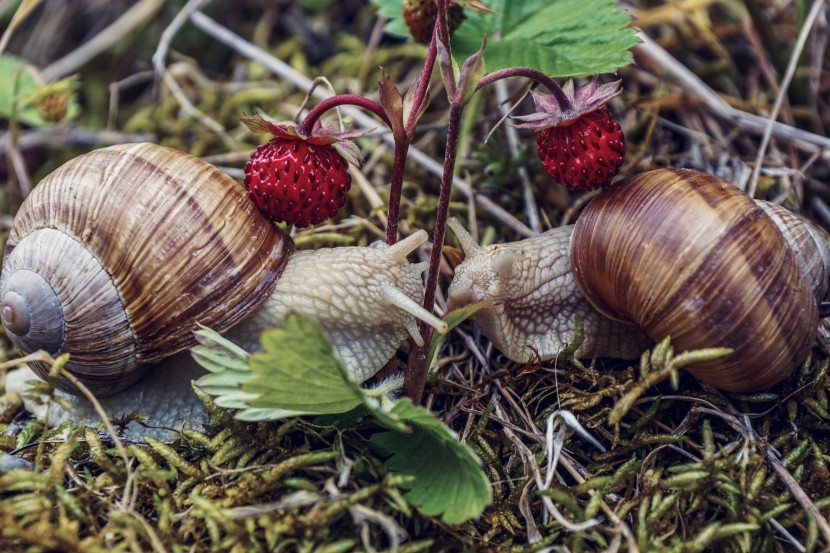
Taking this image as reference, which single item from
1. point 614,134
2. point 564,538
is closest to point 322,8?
point 614,134

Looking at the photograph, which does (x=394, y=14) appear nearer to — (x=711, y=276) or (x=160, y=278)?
(x=160, y=278)

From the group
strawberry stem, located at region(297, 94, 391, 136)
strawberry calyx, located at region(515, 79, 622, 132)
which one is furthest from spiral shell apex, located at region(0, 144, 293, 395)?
strawberry calyx, located at region(515, 79, 622, 132)

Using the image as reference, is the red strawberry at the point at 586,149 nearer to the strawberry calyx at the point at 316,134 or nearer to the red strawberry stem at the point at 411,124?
the red strawberry stem at the point at 411,124

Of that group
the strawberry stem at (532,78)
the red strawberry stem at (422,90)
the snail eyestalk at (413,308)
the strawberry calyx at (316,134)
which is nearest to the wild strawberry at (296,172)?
the strawberry calyx at (316,134)

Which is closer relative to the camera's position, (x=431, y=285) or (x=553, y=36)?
(x=431, y=285)

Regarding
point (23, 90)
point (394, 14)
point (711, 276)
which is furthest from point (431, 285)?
point (23, 90)

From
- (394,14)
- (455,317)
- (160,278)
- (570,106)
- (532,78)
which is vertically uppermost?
(394,14)

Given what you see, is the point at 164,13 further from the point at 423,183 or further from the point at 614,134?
the point at 614,134

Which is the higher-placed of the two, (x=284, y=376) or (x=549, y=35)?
(x=549, y=35)
